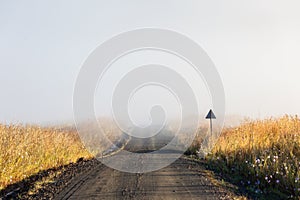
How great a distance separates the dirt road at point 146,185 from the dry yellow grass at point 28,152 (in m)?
1.82

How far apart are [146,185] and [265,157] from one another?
4190mm

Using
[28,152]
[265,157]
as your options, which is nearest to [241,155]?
[265,157]

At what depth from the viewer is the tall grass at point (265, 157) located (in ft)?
31.0

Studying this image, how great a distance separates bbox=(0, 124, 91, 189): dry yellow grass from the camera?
421 inches

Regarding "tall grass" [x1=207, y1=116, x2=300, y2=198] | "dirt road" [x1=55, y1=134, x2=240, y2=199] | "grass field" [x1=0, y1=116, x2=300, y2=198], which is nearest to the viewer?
"dirt road" [x1=55, y1=134, x2=240, y2=199]

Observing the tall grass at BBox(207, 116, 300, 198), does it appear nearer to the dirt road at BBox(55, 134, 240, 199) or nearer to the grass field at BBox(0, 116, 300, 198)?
the grass field at BBox(0, 116, 300, 198)

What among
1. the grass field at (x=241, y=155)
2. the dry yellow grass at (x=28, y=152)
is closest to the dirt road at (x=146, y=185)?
the grass field at (x=241, y=155)

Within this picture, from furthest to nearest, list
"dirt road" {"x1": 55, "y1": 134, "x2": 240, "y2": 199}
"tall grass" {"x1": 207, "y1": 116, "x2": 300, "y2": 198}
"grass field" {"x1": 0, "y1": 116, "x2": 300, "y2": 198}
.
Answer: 1. "grass field" {"x1": 0, "y1": 116, "x2": 300, "y2": 198}
2. "tall grass" {"x1": 207, "y1": 116, "x2": 300, "y2": 198}
3. "dirt road" {"x1": 55, "y1": 134, "x2": 240, "y2": 199}

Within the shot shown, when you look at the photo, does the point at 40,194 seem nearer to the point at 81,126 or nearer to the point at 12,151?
the point at 12,151

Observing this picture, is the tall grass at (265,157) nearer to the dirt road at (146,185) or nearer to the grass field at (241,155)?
the grass field at (241,155)

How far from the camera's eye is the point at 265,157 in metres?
11.3

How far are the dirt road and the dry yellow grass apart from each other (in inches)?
71.8

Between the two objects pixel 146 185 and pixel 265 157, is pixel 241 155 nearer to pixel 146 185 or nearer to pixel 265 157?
pixel 265 157

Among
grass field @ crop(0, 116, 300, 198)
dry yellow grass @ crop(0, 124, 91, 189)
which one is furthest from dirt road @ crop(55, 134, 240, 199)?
dry yellow grass @ crop(0, 124, 91, 189)
